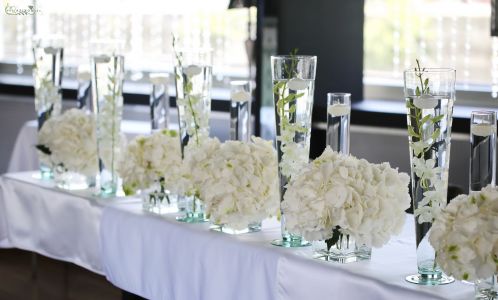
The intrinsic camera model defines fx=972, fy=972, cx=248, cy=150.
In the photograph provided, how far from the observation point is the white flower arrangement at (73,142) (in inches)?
114

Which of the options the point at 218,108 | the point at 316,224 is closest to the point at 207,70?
the point at 316,224

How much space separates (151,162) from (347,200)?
2.61ft

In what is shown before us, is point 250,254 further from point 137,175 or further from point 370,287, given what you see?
point 137,175

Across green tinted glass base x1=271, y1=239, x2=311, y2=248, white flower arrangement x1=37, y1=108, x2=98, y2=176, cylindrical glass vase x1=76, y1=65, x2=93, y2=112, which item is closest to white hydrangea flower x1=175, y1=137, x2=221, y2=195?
green tinted glass base x1=271, y1=239, x2=311, y2=248

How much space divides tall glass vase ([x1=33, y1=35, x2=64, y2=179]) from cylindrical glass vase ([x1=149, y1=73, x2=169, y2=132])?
522mm

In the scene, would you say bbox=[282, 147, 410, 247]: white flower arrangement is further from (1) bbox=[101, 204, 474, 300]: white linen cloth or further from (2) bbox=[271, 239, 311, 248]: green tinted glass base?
(2) bbox=[271, 239, 311, 248]: green tinted glass base

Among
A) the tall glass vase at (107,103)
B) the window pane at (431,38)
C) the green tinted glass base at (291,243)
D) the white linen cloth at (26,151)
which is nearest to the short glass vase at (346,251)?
the green tinted glass base at (291,243)

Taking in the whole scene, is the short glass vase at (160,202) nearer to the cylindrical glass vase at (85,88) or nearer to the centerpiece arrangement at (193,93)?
the centerpiece arrangement at (193,93)

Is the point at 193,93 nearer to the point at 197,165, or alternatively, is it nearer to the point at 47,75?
the point at 197,165

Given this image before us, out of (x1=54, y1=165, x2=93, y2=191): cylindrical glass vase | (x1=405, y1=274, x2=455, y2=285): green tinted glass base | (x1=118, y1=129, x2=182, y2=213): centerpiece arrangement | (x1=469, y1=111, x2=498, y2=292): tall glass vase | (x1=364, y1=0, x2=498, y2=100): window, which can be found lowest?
(x1=405, y1=274, x2=455, y2=285): green tinted glass base

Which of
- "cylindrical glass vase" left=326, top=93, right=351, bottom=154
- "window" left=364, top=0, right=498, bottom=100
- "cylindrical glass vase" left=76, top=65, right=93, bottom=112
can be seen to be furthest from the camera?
"window" left=364, top=0, right=498, bottom=100

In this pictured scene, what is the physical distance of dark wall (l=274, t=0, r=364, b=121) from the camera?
502 centimetres

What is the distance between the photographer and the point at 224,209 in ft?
7.13

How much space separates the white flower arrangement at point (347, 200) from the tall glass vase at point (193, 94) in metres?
0.60
